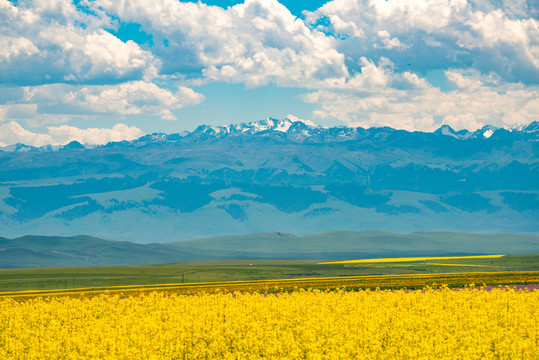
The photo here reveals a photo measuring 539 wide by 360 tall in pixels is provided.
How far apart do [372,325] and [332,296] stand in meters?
12.2

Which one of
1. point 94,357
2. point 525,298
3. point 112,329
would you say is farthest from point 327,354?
point 525,298

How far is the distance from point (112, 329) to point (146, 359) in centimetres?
623

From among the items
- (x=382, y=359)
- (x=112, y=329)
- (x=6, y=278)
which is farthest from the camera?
(x=6, y=278)

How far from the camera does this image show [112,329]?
110 ft

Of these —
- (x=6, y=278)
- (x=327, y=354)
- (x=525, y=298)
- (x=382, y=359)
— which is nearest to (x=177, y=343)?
(x=327, y=354)

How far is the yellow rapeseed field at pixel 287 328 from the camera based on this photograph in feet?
93.0

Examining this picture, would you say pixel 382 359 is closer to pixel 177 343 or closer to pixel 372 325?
pixel 372 325

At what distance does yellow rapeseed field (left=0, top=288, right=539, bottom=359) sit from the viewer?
93.0ft

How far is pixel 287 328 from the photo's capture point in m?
33.4

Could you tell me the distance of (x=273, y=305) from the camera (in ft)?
132

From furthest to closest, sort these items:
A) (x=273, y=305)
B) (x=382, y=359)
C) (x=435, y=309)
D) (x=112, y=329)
→ (x=273, y=305) < (x=435, y=309) < (x=112, y=329) < (x=382, y=359)

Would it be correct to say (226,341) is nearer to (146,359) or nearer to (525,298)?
(146,359)

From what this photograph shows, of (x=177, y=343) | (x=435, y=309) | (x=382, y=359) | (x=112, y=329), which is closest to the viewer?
(x=382, y=359)

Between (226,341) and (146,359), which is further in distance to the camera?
(226,341)
